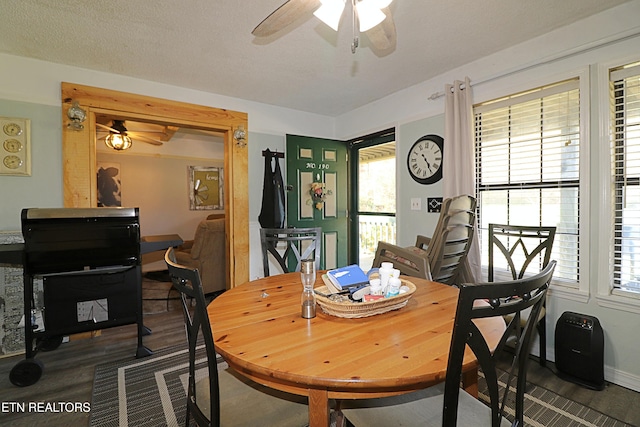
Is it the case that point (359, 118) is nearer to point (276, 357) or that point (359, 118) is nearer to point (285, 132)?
point (285, 132)

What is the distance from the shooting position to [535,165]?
2461mm

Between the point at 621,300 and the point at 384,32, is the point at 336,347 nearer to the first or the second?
the point at 384,32

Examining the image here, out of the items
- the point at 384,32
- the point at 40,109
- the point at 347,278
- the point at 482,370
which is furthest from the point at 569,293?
the point at 40,109

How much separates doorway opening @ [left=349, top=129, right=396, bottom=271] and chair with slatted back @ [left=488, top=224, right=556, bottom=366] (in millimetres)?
1428

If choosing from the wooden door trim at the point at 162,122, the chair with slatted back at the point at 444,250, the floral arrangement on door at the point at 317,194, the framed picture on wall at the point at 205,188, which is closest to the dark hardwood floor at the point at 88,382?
the chair with slatted back at the point at 444,250

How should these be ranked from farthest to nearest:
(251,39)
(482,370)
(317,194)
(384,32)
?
(317,194)
(251,39)
(384,32)
(482,370)

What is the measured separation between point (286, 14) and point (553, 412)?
2.70 metres

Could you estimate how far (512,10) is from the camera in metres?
2.00

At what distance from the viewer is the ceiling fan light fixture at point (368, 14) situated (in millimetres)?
1436

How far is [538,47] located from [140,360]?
407 centimetres

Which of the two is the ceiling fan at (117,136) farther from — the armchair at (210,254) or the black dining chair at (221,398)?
the black dining chair at (221,398)

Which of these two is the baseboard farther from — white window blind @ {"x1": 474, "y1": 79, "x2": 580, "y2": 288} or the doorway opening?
the doorway opening

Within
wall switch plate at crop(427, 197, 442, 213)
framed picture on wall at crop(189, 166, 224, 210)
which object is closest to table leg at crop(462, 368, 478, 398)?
wall switch plate at crop(427, 197, 442, 213)

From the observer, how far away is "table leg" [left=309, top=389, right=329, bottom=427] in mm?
840
